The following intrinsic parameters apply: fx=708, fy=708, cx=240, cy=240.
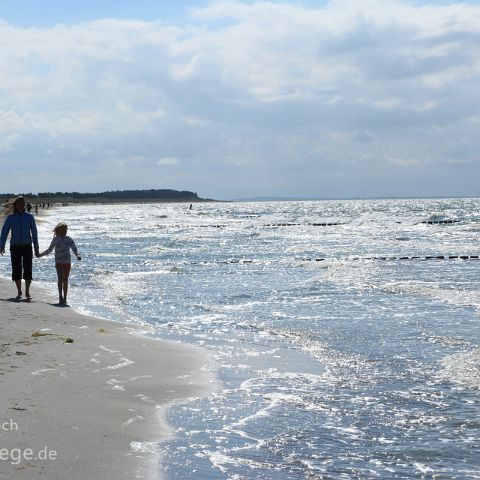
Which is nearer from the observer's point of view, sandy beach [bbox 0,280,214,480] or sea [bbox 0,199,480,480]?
sandy beach [bbox 0,280,214,480]

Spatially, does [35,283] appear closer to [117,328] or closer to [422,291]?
[117,328]

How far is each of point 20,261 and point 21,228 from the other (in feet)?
2.16

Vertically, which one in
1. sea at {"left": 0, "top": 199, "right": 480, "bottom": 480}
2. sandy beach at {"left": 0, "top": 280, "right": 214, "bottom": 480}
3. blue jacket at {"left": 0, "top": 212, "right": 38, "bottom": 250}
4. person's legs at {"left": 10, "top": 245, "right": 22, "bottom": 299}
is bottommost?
sea at {"left": 0, "top": 199, "right": 480, "bottom": 480}

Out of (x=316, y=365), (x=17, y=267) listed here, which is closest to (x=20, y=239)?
(x=17, y=267)

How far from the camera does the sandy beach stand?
16.6 feet

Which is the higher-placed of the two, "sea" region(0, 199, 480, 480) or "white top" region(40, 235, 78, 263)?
"white top" region(40, 235, 78, 263)

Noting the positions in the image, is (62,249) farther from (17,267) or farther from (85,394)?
(85,394)

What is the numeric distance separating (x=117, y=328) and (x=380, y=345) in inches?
165

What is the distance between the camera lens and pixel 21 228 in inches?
541

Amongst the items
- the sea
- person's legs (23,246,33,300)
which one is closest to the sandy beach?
the sea

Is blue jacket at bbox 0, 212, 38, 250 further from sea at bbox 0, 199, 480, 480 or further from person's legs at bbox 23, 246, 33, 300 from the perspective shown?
sea at bbox 0, 199, 480, 480

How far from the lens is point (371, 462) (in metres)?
5.62

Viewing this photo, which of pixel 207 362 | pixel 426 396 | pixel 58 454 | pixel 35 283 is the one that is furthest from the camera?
pixel 35 283

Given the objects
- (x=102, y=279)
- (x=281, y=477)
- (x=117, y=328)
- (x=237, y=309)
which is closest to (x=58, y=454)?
(x=281, y=477)
